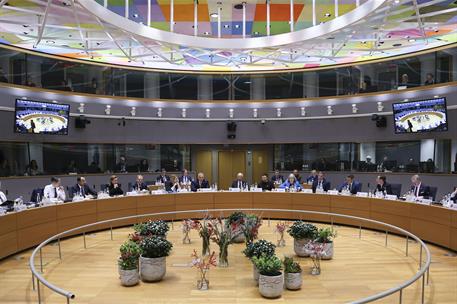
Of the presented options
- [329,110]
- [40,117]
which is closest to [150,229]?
[40,117]

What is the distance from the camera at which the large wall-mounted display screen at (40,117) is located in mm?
11586

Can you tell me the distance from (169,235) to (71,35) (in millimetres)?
7689

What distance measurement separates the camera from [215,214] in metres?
Result: 11.5

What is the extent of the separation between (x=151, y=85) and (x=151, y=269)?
34.4ft

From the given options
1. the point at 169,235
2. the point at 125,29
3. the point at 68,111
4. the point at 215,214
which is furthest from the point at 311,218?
the point at 68,111

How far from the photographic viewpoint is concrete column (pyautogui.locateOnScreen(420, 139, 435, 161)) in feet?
40.5

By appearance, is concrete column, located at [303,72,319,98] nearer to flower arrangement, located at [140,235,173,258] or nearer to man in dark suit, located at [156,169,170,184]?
man in dark suit, located at [156,169,170,184]

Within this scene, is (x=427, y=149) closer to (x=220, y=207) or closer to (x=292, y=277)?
(x=220, y=207)

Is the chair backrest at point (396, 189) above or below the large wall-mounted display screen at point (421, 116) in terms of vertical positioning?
below

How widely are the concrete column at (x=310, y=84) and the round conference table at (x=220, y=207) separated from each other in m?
5.56

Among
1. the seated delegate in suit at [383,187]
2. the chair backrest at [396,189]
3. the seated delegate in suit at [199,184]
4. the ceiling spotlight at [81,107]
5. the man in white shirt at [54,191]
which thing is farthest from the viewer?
the ceiling spotlight at [81,107]

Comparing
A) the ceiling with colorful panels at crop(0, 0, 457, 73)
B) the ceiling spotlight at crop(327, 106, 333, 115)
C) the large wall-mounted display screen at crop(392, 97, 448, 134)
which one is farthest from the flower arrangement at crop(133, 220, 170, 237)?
the ceiling spotlight at crop(327, 106, 333, 115)

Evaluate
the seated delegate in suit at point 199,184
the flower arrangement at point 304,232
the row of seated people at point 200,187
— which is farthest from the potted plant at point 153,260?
the seated delegate in suit at point 199,184

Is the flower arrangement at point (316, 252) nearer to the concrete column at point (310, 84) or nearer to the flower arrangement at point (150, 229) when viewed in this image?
the flower arrangement at point (150, 229)
